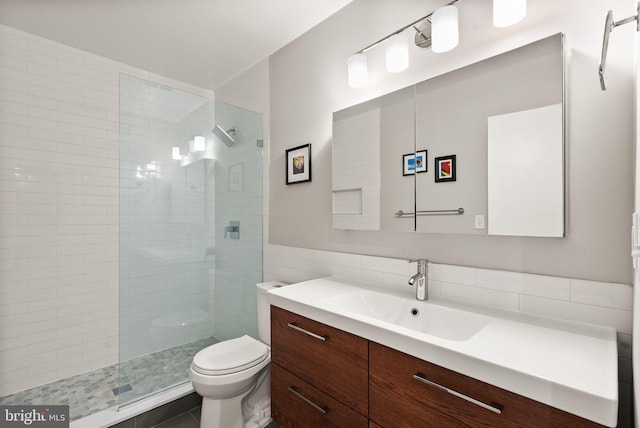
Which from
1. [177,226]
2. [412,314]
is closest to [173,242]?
[177,226]

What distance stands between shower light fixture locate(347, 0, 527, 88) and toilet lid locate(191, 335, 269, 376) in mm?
1662

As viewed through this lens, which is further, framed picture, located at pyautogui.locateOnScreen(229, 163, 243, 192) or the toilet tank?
framed picture, located at pyautogui.locateOnScreen(229, 163, 243, 192)

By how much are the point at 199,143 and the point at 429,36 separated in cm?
161

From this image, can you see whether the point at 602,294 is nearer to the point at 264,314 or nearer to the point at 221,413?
the point at 264,314

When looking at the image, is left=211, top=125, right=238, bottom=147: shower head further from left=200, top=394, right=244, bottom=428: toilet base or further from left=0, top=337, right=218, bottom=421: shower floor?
left=200, top=394, right=244, bottom=428: toilet base

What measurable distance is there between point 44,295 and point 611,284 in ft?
10.6

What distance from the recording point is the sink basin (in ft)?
3.93

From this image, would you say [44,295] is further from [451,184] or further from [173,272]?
[451,184]

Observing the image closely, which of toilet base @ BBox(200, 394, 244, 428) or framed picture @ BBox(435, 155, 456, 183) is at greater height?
framed picture @ BBox(435, 155, 456, 183)

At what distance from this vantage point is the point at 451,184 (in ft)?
4.54

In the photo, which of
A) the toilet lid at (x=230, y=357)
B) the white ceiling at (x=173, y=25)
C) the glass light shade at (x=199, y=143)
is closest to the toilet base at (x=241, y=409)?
the toilet lid at (x=230, y=357)

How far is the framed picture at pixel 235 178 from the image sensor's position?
237cm

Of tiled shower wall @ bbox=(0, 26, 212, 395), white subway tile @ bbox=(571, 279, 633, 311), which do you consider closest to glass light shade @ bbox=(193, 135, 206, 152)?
tiled shower wall @ bbox=(0, 26, 212, 395)

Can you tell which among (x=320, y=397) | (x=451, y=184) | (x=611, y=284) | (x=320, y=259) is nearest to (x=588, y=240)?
(x=611, y=284)
